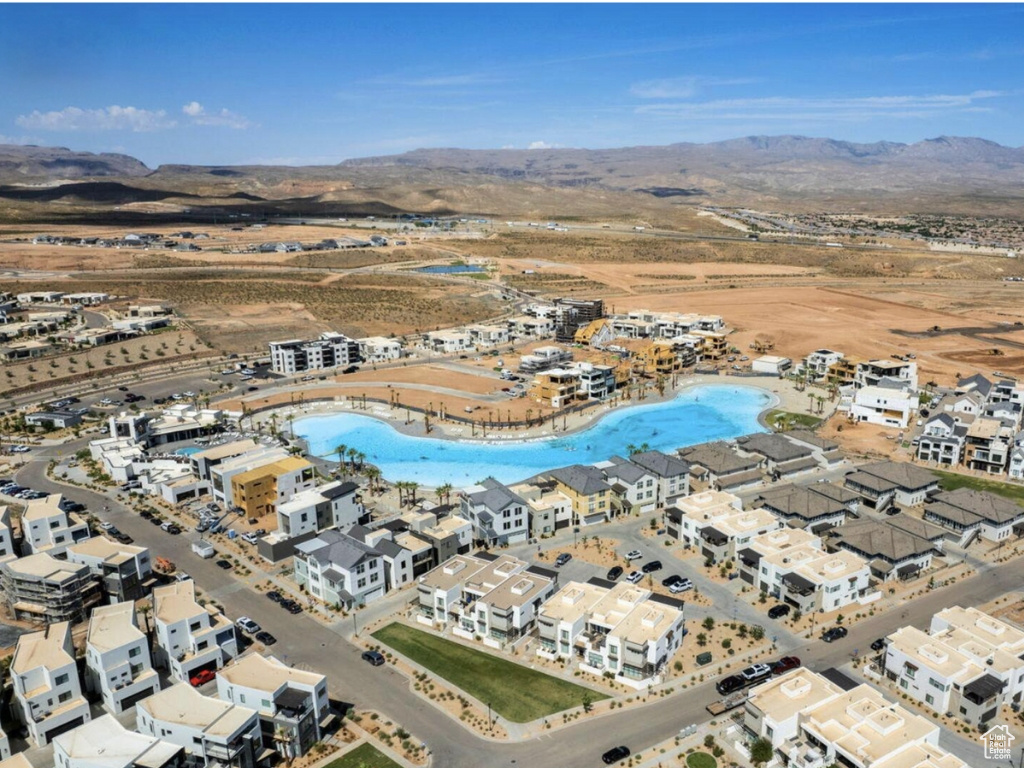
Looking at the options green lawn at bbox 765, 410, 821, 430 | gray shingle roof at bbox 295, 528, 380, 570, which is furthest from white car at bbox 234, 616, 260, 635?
green lawn at bbox 765, 410, 821, 430

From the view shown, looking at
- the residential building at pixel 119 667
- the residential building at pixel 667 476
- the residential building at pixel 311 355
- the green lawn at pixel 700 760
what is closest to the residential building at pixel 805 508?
the residential building at pixel 667 476

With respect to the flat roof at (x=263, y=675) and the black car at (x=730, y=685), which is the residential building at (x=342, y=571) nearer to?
the flat roof at (x=263, y=675)

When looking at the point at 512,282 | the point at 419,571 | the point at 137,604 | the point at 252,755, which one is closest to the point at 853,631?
the point at 419,571

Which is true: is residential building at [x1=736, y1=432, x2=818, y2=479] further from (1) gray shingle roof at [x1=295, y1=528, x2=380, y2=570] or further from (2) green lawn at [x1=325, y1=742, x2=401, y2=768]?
(2) green lawn at [x1=325, y1=742, x2=401, y2=768]

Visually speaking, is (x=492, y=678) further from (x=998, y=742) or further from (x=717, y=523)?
(x=998, y=742)

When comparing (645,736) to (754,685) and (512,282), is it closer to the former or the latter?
→ (754,685)
